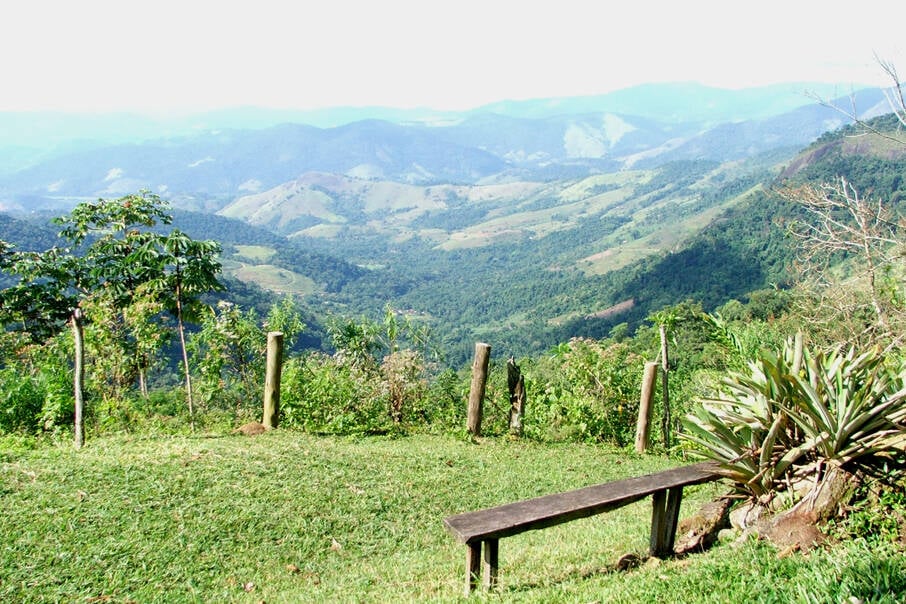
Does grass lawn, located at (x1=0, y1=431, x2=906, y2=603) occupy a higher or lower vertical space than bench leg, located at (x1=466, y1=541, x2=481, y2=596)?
lower

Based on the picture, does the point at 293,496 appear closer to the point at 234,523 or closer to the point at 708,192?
the point at 234,523

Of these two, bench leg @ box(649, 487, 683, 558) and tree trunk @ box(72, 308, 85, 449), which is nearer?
bench leg @ box(649, 487, 683, 558)

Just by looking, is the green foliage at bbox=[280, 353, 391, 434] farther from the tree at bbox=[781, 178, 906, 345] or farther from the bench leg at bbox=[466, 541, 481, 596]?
the tree at bbox=[781, 178, 906, 345]

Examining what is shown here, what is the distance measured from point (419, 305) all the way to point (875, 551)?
418ft

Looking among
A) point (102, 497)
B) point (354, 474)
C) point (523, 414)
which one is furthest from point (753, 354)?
point (102, 497)

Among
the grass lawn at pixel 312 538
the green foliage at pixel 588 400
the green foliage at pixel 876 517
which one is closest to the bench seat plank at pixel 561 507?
the grass lawn at pixel 312 538

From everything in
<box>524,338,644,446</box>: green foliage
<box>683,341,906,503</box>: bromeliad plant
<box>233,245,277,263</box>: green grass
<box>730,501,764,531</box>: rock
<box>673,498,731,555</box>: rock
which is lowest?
<box>233,245,277,263</box>: green grass

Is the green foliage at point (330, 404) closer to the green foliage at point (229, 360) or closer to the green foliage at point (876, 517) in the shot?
the green foliage at point (229, 360)

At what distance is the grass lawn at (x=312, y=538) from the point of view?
3.10 metres

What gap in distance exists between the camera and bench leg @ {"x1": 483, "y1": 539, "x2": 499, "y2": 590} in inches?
135

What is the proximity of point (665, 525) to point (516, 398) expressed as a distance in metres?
4.53

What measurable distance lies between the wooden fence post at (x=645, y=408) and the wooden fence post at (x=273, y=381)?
15.7 ft

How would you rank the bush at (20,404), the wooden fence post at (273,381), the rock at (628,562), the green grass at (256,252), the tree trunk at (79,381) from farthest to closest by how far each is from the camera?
the green grass at (256,252), the bush at (20,404), the wooden fence post at (273,381), the tree trunk at (79,381), the rock at (628,562)

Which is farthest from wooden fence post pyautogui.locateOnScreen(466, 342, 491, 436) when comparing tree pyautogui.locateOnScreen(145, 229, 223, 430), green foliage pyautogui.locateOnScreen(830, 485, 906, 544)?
green foliage pyautogui.locateOnScreen(830, 485, 906, 544)
